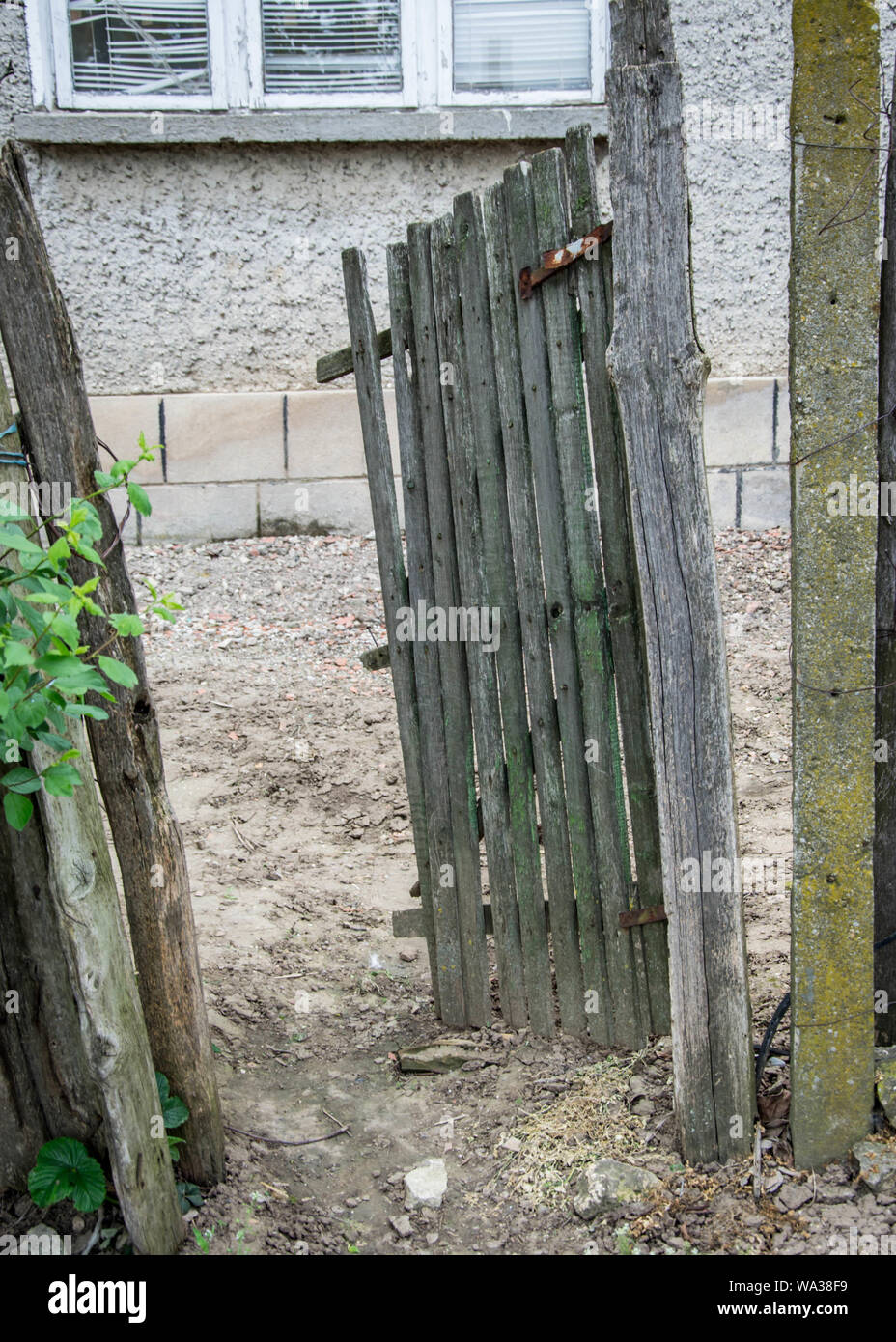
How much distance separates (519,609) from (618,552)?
1.17 ft

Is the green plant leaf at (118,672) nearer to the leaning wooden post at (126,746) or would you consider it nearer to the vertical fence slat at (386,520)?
the leaning wooden post at (126,746)

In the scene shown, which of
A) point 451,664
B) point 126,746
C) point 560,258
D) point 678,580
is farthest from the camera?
point 451,664

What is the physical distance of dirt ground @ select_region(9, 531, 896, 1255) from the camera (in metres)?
2.62

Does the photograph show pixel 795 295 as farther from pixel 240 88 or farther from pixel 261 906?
pixel 240 88

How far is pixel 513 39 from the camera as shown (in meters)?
6.47

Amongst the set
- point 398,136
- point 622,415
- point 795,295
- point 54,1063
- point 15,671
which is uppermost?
point 398,136

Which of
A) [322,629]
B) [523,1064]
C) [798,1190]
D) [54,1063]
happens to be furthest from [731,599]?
[54,1063]

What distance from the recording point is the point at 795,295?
238 cm

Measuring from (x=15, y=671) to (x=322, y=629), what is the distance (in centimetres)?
424

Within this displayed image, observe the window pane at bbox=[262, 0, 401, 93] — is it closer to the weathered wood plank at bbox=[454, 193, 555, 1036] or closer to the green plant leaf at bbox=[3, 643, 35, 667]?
the weathered wood plank at bbox=[454, 193, 555, 1036]

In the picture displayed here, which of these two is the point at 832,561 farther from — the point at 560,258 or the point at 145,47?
the point at 145,47

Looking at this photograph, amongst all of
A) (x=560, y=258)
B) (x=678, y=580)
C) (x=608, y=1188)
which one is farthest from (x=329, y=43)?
(x=608, y=1188)

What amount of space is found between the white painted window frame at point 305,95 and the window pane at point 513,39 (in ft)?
0.22

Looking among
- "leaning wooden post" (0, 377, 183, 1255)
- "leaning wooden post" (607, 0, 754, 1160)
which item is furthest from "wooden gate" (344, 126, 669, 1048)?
"leaning wooden post" (0, 377, 183, 1255)
